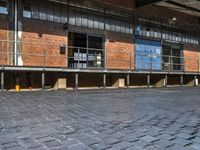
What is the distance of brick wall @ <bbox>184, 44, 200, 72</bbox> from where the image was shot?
2017cm

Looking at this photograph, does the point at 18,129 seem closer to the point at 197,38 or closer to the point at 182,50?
the point at 182,50

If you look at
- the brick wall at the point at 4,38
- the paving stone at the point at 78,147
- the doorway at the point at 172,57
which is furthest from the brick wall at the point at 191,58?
the paving stone at the point at 78,147

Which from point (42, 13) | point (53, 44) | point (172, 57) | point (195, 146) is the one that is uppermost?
point (42, 13)

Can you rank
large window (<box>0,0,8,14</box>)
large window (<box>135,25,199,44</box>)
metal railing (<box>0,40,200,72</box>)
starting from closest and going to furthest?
large window (<box>0,0,8,14</box>)
metal railing (<box>0,40,200,72</box>)
large window (<box>135,25,199,44</box>)

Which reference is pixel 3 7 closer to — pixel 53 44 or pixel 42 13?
pixel 42 13

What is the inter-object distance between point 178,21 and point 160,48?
255 cm

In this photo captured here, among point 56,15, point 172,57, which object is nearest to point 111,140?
point 56,15

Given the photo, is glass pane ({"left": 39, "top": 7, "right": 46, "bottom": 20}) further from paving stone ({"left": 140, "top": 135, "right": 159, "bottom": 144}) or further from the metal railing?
paving stone ({"left": 140, "top": 135, "right": 159, "bottom": 144})

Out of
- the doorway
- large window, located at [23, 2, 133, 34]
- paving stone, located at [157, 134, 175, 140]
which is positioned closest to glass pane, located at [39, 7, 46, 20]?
large window, located at [23, 2, 133, 34]

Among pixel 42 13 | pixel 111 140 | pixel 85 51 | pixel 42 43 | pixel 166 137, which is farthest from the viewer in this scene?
pixel 85 51

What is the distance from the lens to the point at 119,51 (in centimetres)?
1559

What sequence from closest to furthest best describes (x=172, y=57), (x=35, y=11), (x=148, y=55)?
1. (x=35, y=11)
2. (x=148, y=55)
3. (x=172, y=57)

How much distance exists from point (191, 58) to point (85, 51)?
359 inches

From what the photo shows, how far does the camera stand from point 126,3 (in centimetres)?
1609
